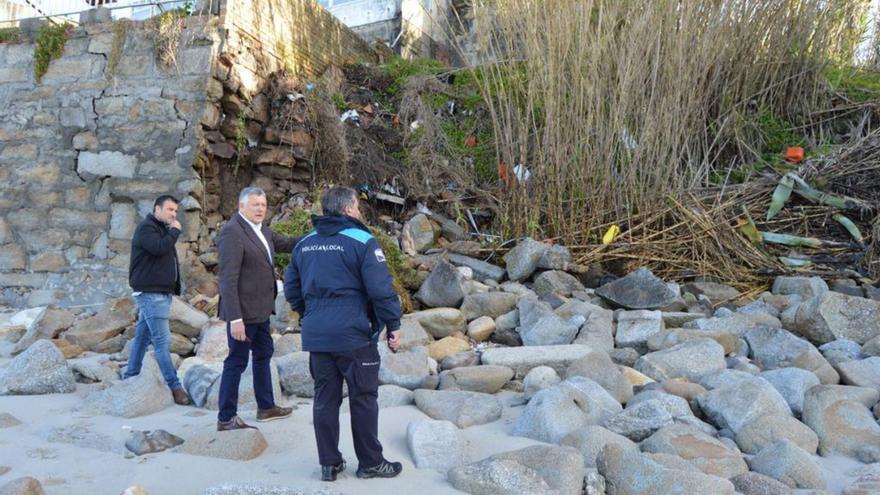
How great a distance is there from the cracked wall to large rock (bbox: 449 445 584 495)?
422cm

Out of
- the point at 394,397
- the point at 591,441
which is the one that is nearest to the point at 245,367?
the point at 394,397

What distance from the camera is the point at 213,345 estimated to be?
16.5ft

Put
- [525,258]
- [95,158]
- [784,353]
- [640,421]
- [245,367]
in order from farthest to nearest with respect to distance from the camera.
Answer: [95,158] < [525,258] < [784,353] < [245,367] < [640,421]

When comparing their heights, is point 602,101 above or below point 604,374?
above

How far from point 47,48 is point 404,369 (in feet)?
17.7

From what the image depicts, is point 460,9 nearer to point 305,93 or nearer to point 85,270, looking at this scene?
point 305,93

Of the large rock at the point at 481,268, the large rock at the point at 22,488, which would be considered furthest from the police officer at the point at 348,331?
the large rock at the point at 481,268

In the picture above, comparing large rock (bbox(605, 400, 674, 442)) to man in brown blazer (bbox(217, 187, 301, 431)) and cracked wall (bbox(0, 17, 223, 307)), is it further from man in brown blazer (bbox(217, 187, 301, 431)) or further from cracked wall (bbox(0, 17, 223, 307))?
cracked wall (bbox(0, 17, 223, 307))

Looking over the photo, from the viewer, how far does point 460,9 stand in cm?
1270

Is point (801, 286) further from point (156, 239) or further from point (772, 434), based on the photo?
point (156, 239)

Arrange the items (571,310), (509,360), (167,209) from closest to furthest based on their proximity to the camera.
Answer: (167,209) < (509,360) < (571,310)

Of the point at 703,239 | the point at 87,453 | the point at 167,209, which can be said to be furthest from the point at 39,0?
the point at 703,239

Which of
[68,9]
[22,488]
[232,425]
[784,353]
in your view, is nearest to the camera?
[22,488]

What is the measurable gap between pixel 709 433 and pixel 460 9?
411 inches
